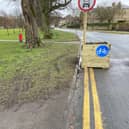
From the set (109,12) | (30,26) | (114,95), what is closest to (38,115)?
(114,95)

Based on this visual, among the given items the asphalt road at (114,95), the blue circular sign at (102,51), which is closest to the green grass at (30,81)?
the asphalt road at (114,95)

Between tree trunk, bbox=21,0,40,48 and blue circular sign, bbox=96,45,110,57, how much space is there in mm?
7713

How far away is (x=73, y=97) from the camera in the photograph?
454cm

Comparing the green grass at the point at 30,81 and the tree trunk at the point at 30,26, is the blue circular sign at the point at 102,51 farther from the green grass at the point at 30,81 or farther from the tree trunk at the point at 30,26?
the tree trunk at the point at 30,26

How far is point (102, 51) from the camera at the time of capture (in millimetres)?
7336

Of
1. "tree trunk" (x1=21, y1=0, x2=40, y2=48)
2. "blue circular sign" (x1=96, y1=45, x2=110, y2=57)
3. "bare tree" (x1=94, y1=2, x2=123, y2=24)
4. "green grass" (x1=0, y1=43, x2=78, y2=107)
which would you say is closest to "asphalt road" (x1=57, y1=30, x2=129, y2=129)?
"blue circular sign" (x1=96, y1=45, x2=110, y2=57)

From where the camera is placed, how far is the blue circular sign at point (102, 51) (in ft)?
23.9

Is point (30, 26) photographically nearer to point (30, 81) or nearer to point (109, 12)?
point (30, 81)

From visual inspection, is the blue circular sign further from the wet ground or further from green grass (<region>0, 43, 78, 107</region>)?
the wet ground

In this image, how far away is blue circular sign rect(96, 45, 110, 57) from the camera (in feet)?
23.9

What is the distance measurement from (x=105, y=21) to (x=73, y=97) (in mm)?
67662

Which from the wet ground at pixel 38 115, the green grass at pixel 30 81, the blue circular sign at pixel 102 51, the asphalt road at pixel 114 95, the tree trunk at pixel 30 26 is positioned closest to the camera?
the wet ground at pixel 38 115

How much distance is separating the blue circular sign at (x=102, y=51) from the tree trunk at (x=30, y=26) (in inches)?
304

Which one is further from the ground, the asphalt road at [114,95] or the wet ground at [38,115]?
the wet ground at [38,115]
